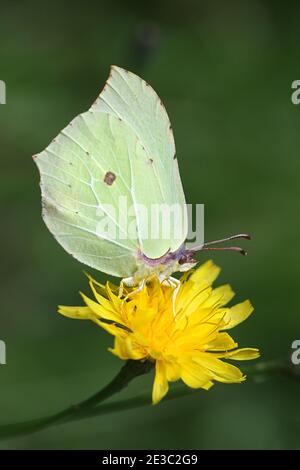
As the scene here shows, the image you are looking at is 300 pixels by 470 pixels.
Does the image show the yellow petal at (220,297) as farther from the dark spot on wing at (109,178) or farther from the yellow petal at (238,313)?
the dark spot on wing at (109,178)

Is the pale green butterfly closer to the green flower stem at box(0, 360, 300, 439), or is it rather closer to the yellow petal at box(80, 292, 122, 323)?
the yellow petal at box(80, 292, 122, 323)

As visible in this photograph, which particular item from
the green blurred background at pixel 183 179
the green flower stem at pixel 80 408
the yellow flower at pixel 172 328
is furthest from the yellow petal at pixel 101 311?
the green blurred background at pixel 183 179

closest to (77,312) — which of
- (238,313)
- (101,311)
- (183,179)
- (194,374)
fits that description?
(101,311)

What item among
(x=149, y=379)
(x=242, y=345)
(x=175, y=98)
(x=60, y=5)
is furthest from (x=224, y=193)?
(x=60, y=5)

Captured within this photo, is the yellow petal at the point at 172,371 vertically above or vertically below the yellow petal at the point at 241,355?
below

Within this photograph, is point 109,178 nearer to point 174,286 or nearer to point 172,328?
point 174,286

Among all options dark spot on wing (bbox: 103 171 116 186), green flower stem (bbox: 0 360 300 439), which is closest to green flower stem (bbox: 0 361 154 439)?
green flower stem (bbox: 0 360 300 439)
